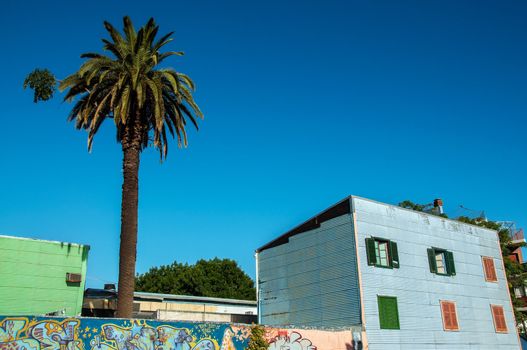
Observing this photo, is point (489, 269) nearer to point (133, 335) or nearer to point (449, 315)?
point (449, 315)

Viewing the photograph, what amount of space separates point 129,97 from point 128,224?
5505 mm

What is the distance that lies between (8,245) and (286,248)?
47.8ft

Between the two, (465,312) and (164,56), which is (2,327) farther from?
(465,312)

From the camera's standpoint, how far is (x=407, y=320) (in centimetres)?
2564

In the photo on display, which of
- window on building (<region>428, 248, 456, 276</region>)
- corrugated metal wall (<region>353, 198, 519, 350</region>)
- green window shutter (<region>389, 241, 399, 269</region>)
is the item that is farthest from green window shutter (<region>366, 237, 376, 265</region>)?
window on building (<region>428, 248, 456, 276</region>)

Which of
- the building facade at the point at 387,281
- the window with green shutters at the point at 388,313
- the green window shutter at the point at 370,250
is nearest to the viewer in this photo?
the window with green shutters at the point at 388,313

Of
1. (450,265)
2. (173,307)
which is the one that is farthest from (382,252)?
(173,307)

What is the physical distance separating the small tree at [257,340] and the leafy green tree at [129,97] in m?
5.06

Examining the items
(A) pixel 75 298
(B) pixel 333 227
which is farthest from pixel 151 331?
(B) pixel 333 227

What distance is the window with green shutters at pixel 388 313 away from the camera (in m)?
24.7

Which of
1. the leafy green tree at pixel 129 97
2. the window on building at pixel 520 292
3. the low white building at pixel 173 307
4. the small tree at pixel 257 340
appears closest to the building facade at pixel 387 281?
the low white building at pixel 173 307

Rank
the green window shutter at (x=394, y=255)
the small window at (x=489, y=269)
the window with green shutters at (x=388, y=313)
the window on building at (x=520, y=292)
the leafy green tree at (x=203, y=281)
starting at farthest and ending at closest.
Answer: the leafy green tree at (x=203, y=281), the window on building at (x=520, y=292), the small window at (x=489, y=269), the green window shutter at (x=394, y=255), the window with green shutters at (x=388, y=313)

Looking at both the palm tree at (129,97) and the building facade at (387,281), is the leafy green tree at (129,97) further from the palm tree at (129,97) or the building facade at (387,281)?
the building facade at (387,281)

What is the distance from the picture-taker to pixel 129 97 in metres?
22.1
